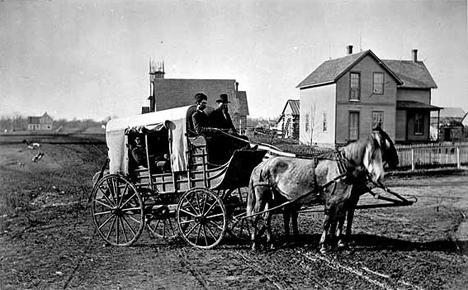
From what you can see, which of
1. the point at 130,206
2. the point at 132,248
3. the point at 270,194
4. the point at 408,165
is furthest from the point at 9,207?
the point at 408,165

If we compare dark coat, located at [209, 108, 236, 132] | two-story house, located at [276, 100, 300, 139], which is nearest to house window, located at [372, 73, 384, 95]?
two-story house, located at [276, 100, 300, 139]

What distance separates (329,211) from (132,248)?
3.92 meters

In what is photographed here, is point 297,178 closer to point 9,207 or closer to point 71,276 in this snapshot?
point 71,276

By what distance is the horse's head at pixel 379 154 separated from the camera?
24.8ft

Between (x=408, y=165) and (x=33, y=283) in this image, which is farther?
(x=408, y=165)

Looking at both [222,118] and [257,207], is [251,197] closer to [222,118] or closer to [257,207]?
[257,207]

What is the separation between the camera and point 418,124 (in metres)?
32.4

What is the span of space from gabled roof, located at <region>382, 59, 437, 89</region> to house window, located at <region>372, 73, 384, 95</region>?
3683 millimetres

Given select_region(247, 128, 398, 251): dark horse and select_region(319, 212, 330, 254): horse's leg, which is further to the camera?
select_region(319, 212, 330, 254): horse's leg

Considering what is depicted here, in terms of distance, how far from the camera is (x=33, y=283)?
6.60 meters

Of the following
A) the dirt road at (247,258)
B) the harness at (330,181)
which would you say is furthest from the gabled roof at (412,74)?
the harness at (330,181)

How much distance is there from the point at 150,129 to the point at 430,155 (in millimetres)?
17658

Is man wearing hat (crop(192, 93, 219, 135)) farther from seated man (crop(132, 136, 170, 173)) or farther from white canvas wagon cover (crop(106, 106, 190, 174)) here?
seated man (crop(132, 136, 170, 173))

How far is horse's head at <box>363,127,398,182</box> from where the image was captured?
757cm
